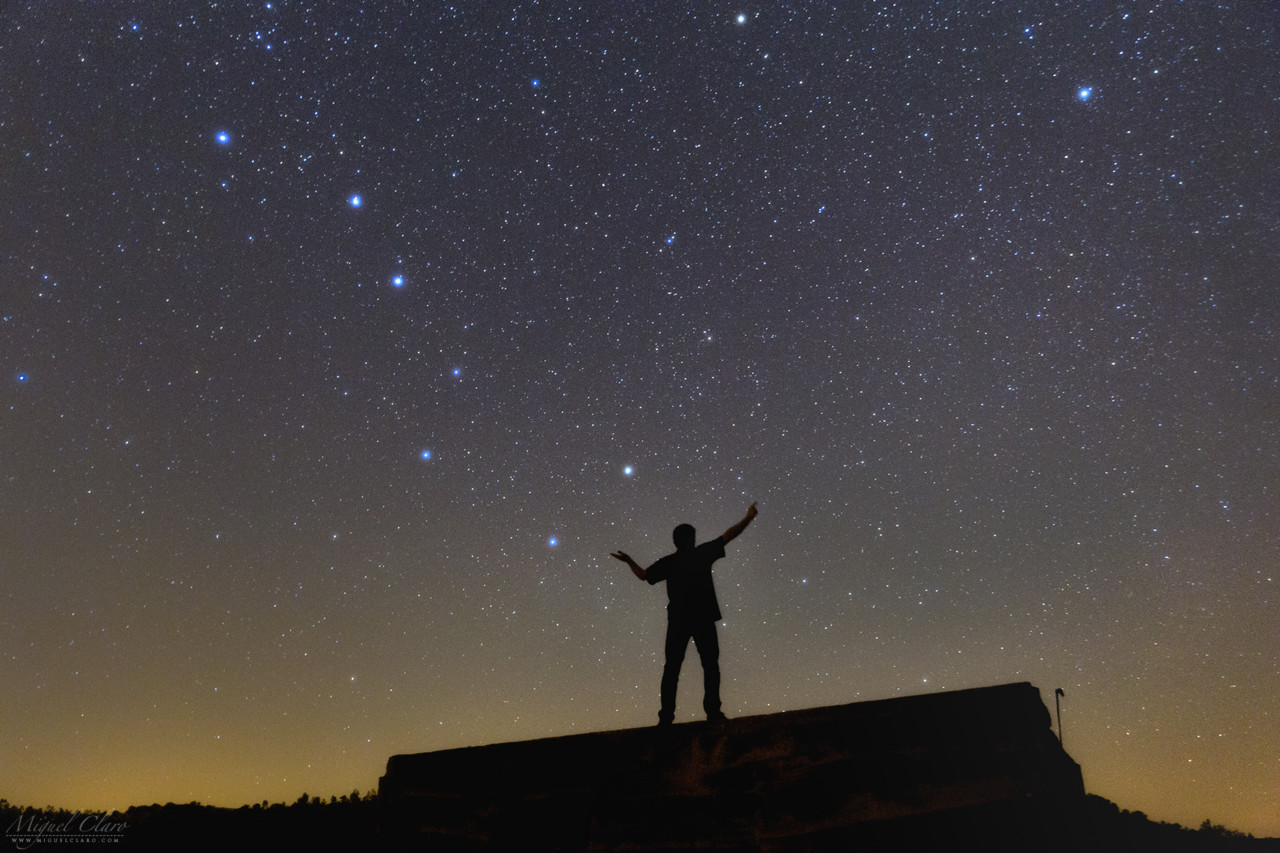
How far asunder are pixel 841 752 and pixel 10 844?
11178mm

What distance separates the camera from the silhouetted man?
5.11 metres

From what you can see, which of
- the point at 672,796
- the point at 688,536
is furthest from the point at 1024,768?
the point at 688,536

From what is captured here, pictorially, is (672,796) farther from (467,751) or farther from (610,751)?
(467,751)

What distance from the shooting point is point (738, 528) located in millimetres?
5277

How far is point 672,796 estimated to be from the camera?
356 cm

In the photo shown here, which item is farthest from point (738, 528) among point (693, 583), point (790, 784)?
point (790, 784)

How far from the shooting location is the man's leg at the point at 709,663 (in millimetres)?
5000

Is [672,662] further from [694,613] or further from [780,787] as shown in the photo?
[780,787]

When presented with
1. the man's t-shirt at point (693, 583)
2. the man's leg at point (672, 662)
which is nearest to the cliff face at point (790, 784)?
the man's leg at point (672, 662)

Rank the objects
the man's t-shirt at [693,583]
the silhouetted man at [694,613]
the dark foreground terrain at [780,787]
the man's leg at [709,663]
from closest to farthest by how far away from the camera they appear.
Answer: the dark foreground terrain at [780,787], the man's leg at [709,663], the silhouetted man at [694,613], the man's t-shirt at [693,583]

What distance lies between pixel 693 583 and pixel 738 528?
53 centimetres

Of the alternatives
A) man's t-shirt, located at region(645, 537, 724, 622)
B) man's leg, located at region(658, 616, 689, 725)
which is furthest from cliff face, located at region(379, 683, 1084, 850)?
man's t-shirt, located at region(645, 537, 724, 622)

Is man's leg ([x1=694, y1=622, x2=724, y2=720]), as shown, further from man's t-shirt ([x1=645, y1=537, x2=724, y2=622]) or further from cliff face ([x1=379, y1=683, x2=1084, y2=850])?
cliff face ([x1=379, y1=683, x2=1084, y2=850])

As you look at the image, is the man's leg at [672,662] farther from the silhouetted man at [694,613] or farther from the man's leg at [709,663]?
the man's leg at [709,663]
